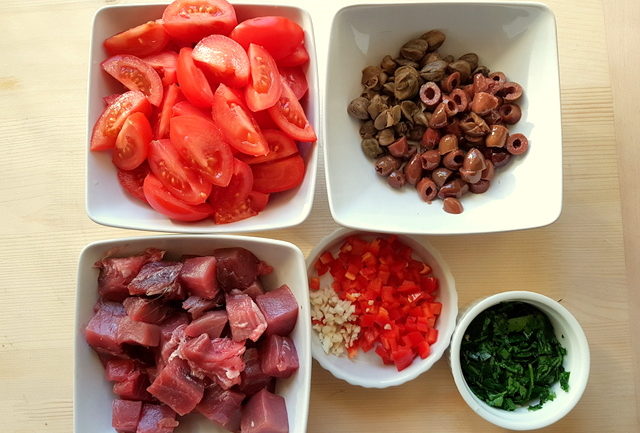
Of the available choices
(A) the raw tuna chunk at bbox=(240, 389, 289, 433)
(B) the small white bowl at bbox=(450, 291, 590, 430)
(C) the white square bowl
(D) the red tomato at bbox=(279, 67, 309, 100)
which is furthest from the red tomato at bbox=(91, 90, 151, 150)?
Result: (B) the small white bowl at bbox=(450, 291, 590, 430)

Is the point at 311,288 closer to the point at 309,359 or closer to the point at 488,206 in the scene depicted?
the point at 309,359

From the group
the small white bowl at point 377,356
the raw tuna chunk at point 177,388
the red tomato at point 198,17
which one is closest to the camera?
the raw tuna chunk at point 177,388

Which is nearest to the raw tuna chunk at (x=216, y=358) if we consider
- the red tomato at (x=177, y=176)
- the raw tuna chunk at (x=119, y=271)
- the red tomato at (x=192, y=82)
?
the raw tuna chunk at (x=119, y=271)

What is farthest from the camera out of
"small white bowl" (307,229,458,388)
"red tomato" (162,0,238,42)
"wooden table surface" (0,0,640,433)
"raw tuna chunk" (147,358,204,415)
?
"wooden table surface" (0,0,640,433)

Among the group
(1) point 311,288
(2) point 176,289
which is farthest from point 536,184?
(2) point 176,289

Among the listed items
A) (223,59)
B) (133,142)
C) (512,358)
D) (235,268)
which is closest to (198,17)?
(223,59)

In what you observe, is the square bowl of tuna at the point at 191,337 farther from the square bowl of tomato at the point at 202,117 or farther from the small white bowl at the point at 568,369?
the small white bowl at the point at 568,369

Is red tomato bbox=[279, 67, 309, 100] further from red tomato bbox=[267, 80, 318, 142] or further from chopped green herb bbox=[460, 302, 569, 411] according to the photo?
chopped green herb bbox=[460, 302, 569, 411]
